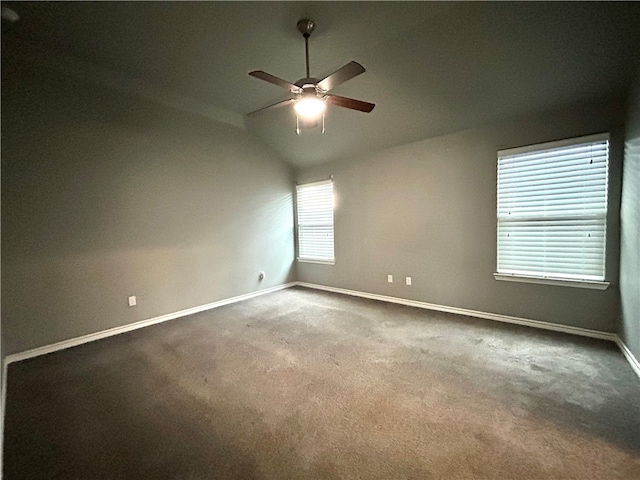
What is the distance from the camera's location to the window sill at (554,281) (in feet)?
9.29

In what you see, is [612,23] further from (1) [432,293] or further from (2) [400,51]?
(1) [432,293]

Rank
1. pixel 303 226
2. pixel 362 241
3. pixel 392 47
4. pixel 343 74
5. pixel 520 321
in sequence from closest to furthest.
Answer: pixel 343 74, pixel 392 47, pixel 520 321, pixel 362 241, pixel 303 226

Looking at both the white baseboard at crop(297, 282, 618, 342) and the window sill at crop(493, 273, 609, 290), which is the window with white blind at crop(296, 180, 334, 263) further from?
the window sill at crop(493, 273, 609, 290)

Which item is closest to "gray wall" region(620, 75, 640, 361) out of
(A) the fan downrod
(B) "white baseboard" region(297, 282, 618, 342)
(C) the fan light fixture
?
(B) "white baseboard" region(297, 282, 618, 342)

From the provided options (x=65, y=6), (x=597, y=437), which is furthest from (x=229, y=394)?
(x=65, y=6)

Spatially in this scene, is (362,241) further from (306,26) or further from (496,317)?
(306,26)

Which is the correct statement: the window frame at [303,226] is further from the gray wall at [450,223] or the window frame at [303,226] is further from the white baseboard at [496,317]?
the white baseboard at [496,317]

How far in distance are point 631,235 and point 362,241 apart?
10.1ft

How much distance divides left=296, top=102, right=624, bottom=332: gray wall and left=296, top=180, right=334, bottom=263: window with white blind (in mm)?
221

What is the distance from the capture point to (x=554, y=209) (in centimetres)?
304

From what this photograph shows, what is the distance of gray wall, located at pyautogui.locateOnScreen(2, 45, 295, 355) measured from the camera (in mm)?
2834

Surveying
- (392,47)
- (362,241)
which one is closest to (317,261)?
(362,241)

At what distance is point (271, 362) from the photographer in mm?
2629

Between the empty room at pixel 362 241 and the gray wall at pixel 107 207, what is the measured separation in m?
0.03
